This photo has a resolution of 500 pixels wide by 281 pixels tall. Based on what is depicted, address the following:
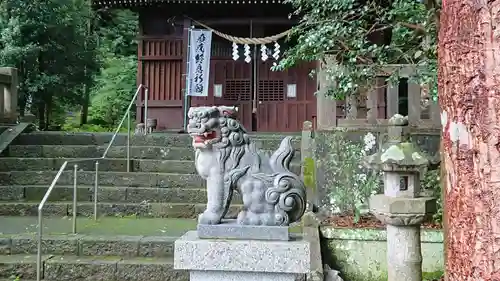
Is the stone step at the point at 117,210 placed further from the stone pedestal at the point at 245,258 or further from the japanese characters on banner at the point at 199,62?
the japanese characters on banner at the point at 199,62

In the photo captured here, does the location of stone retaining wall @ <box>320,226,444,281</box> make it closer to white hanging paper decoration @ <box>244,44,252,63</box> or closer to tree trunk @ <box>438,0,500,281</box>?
tree trunk @ <box>438,0,500,281</box>

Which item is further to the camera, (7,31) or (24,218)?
(7,31)

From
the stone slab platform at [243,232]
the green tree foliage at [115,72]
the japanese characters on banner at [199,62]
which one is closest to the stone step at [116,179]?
the japanese characters on banner at [199,62]

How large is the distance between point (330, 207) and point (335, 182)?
0.35 meters

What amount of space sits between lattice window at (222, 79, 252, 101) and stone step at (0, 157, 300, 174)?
202 inches

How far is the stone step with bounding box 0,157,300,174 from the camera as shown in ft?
27.8

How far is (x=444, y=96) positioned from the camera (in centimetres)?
167

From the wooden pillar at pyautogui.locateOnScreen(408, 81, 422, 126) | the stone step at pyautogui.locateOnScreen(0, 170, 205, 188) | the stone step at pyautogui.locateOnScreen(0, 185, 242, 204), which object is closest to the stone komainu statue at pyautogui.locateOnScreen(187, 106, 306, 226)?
the wooden pillar at pyautogui.locateOnScreen(408, 81, 422, 126)

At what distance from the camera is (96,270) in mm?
5406

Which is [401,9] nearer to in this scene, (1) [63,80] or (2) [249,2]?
(2) [249,2]

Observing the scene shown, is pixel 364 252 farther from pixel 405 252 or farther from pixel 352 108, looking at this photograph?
pixel 352 108

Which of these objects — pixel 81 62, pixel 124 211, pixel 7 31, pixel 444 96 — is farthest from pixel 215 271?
pixel 81 62

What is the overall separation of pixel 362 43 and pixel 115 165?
15.6 feet

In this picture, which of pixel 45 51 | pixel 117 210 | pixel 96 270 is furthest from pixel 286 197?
pixel 45 51
